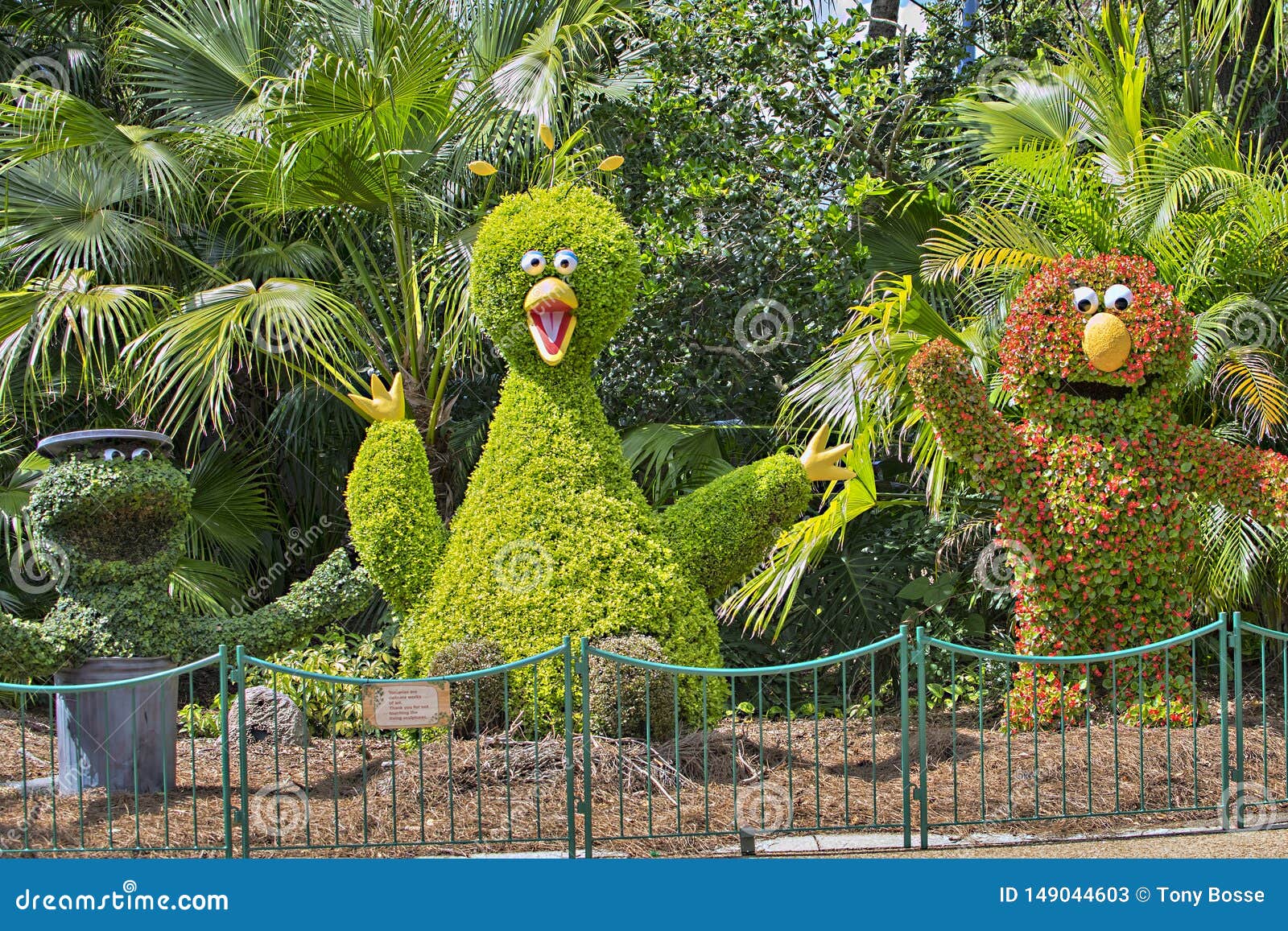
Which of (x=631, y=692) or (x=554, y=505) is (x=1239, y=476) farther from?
(x=554, y=505)

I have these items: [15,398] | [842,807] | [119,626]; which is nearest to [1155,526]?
[842,807]

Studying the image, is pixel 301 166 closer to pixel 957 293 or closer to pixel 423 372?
pixel 423 372

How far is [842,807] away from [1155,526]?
2.25 m

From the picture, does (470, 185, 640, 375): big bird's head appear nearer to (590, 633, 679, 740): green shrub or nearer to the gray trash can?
(590, 633, 679, 740): green shrub

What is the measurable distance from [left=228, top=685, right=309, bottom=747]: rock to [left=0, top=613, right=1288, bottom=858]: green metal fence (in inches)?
0.6

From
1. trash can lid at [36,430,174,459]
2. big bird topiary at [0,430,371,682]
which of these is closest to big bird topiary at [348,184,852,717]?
big bird topiary at [0,430,371,682]

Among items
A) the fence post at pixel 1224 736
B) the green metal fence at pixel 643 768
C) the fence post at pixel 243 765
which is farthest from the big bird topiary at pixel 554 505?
the fence post at pixel 1224 736

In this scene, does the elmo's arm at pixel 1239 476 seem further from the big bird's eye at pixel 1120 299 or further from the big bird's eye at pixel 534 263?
the big bird's eye at pixel 534 263

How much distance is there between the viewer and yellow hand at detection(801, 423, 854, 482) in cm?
651

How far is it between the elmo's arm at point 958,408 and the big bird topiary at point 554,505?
516 millimetres

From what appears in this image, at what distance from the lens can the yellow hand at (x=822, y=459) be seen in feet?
21.4

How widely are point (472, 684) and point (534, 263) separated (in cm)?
199

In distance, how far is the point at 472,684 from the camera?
20.0 ft

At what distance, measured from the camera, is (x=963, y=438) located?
21.4ft
